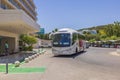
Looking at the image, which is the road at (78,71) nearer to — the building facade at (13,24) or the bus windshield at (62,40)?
the building facade at (13,24)

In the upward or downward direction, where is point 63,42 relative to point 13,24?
downward

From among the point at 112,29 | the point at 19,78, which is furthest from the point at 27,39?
the point at 112,29

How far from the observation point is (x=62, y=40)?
106 ft

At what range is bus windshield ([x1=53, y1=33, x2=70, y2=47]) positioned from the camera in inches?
1267

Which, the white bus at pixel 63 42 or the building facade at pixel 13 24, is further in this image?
the white bus at pixel 63 42

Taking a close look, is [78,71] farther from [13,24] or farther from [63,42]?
[13,24]

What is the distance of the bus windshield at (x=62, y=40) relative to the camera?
106ft

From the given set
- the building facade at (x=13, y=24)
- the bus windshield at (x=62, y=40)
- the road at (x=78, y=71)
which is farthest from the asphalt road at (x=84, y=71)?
the bus windshield at (x=62, y=40)

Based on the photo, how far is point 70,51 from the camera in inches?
1275

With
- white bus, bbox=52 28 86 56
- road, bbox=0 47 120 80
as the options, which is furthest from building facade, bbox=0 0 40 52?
road, bbox=0 47 120 80

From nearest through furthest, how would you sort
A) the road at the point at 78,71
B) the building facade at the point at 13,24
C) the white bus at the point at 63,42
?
the road at the point at 78,71, the building facade at the point at 13,24, the white bus at the point at 63,42

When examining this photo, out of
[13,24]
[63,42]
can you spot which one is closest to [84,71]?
[63,42]

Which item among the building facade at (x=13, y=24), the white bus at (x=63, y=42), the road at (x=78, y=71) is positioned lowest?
the road at (x=78, y=71)

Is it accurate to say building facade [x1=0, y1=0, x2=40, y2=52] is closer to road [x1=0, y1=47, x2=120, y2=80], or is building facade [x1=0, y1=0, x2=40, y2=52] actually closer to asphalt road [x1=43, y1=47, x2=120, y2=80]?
road [x1=0, y1=47, x2=120, y2=80]
